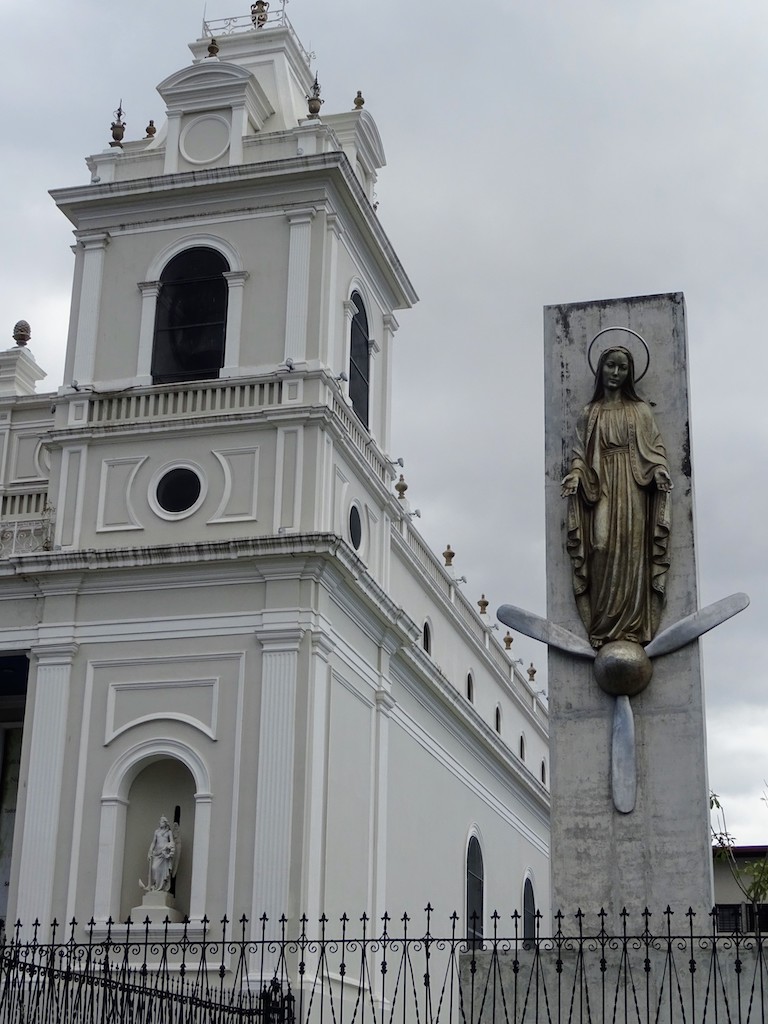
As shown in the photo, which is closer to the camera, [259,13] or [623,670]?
[623,670]

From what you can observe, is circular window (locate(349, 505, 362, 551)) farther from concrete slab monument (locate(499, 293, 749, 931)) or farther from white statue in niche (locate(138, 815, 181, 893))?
concrete slab monument (locate(499, 293, 749, 931))

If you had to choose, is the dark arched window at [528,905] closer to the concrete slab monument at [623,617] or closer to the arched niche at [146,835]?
the arched niche at [146,835]

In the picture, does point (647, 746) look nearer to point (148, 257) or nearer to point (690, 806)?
point (690, 806)

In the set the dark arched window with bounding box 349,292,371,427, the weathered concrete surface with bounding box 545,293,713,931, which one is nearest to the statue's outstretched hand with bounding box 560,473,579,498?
the weathered concrete surface with bounding box 545,293,713,931

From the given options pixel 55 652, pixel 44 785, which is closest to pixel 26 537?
pixel 55 652

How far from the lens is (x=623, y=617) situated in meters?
11.9

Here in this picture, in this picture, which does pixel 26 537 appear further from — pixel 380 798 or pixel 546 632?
pixel 546 632

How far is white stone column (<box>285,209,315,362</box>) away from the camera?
971 inches

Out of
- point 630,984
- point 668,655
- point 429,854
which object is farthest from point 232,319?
point 630,984

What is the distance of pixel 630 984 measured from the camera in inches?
412

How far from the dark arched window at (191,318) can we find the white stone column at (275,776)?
5024 millimetres

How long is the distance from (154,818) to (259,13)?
15.0 metres

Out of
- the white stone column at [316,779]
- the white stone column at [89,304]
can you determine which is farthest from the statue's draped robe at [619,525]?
the white stone column at [89,304]

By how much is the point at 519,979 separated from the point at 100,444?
52.1 ft
